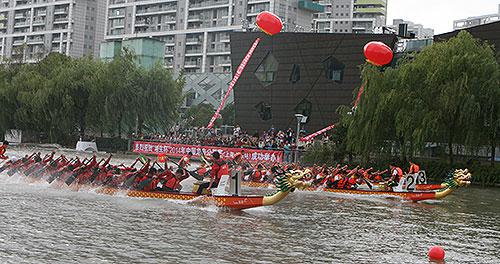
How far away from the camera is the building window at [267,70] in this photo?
58266mm

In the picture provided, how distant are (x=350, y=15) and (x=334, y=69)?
85529 mm

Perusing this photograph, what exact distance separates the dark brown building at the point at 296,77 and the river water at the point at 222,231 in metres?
29.9

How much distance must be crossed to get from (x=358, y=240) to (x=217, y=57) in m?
92.8

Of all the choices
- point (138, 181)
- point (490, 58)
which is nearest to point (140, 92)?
point (490, 58)

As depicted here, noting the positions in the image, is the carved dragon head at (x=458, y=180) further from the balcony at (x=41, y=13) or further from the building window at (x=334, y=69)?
the balcony at (x=41, y=13)

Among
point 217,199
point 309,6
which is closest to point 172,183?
point 217,199

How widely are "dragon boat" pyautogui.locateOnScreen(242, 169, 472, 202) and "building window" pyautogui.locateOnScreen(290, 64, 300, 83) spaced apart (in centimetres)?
2844

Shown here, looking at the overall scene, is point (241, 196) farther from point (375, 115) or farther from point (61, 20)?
Result: point (61, 20)

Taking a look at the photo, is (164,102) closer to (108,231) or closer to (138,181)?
(138,181)

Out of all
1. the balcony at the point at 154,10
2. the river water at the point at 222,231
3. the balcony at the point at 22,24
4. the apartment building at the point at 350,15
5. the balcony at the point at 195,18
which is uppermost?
the apartment building at the point at 350,15

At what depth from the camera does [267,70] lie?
58.8m

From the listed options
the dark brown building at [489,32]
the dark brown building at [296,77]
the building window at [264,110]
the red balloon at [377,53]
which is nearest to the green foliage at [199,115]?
the dark brown building at [296,77]

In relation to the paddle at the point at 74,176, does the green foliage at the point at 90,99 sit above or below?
above

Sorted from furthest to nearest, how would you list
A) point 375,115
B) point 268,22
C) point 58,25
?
point 58,25, point 268,22, point 375,115
